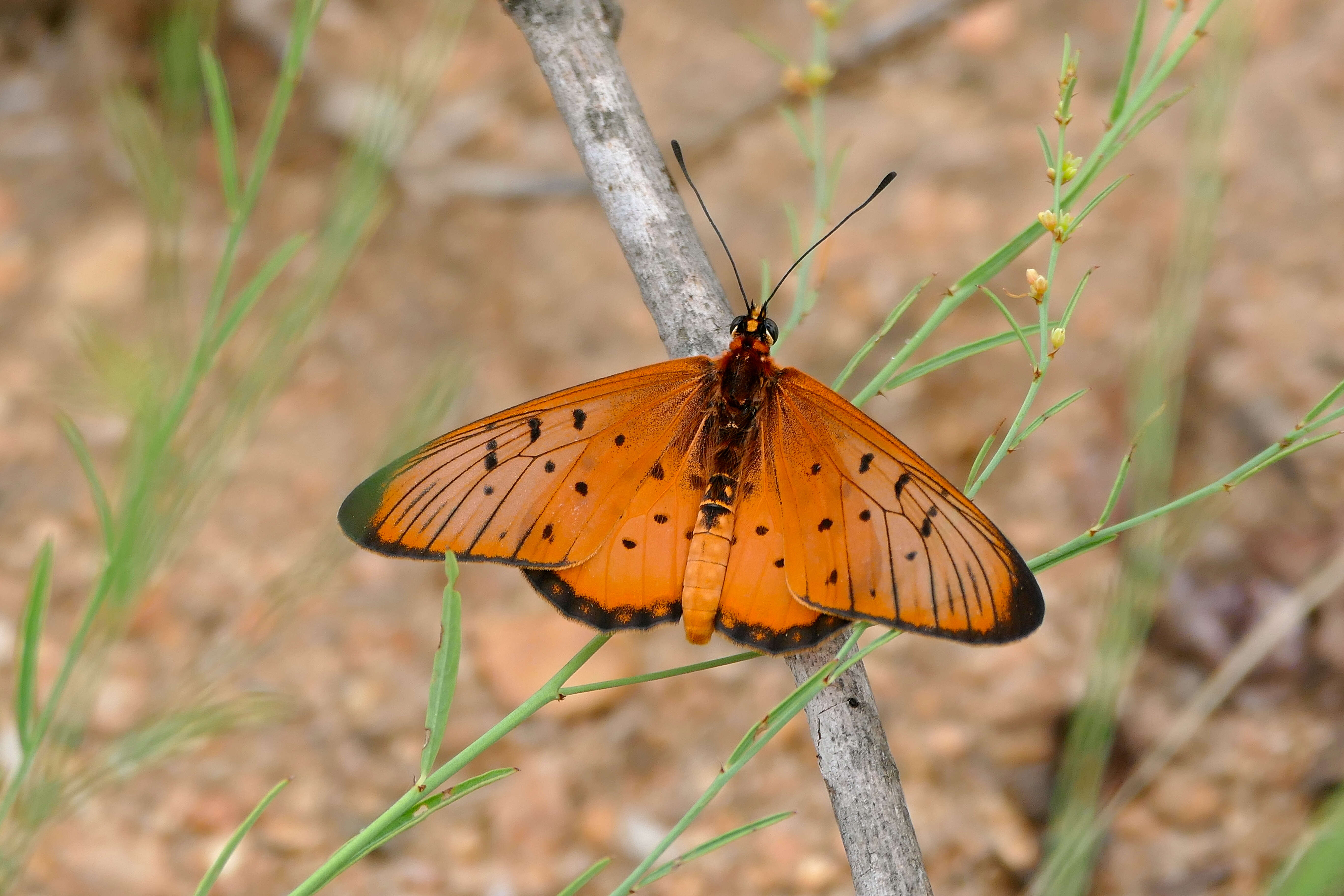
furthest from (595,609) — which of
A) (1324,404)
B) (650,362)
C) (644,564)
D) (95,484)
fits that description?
(650,362)

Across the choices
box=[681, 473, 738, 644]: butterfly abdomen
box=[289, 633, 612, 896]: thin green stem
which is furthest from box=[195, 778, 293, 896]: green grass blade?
box=[681, 473, 738, 644]: butterfly abdomen

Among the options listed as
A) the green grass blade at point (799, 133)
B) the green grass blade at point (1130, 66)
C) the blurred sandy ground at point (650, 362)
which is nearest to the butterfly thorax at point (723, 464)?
the green grass blade at point (799, 133)

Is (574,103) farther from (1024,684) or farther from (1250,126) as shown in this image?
(1250,126)

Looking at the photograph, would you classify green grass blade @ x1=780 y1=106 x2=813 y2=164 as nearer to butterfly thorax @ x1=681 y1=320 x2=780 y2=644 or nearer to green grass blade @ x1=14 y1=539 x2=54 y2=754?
butterfly thorax @ x1=681 y1=320 x2=780 y2=644

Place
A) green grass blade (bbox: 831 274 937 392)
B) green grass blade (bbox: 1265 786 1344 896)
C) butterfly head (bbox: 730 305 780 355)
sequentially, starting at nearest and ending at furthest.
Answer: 1. green grass blade (bbox: 1265 786 1344 896)
2. green grass blade (bbox: 831 274 937 392)
3. butterfly head (bbox: 730 305 780 355)

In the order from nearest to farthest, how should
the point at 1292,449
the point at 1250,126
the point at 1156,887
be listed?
the point at 1292,449 → the point at 1156,887 → the point at 1250,126

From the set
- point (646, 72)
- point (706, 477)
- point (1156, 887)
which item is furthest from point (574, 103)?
point (646, 72)

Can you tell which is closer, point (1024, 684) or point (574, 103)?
point (574, 103)
